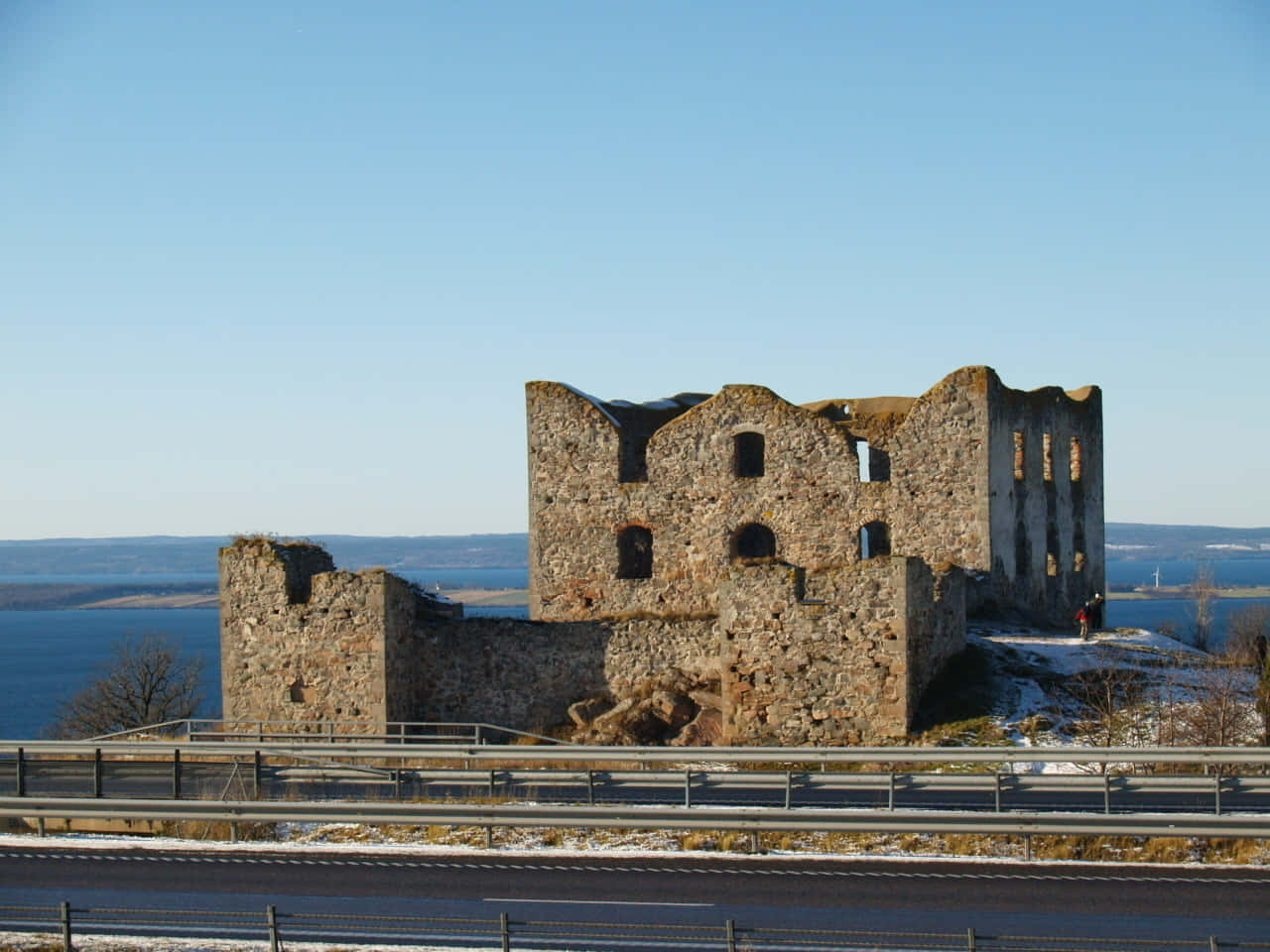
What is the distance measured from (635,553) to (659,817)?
1873 cm

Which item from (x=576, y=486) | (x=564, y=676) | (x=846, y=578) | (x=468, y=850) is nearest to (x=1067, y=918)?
(x=468, y=850)

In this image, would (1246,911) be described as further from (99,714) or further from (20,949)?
(99,714)

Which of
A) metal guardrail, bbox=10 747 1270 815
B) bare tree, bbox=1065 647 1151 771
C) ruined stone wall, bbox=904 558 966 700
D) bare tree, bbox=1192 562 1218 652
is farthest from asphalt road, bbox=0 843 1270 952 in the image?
bare tree, bbox=1192 562 1218 652

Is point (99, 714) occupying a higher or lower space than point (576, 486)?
lower

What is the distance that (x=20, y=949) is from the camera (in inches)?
660

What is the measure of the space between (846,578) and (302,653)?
10968 millimetres

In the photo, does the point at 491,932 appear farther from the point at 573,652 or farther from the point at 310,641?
the point at 573,652

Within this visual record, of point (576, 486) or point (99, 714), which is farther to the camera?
point (99, 714)

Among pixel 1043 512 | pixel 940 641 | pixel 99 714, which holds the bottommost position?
pixel 99 714

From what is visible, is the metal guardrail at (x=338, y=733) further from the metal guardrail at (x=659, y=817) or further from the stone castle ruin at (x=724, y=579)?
the metal guardrail at (x=659, y=817)

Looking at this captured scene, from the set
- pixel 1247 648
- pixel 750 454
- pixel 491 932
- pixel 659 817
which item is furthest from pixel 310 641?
pixel 1247 648

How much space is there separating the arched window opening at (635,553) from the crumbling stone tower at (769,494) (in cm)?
5

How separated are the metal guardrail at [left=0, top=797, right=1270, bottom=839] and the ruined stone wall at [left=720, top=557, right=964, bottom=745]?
8543mm

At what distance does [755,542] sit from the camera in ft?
126
